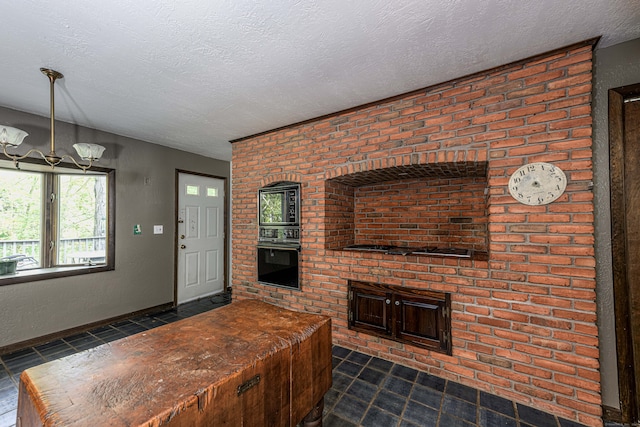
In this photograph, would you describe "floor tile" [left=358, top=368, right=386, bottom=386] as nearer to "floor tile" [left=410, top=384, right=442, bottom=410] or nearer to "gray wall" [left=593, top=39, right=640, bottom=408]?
"floor tile" [left=410, top=384, right=442, bottom=410]

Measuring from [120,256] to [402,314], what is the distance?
143 inches

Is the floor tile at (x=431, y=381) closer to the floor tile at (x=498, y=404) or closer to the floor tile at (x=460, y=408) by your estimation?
the floor tile at (x=460, y=408)

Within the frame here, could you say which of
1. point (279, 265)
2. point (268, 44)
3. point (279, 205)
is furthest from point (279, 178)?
point (268, 44)

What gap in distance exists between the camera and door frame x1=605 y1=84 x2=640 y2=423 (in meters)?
1.71

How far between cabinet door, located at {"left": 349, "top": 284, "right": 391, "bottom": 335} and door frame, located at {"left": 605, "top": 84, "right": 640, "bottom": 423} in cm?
153

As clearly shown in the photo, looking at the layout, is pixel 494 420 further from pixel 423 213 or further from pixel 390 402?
pixel 423 213

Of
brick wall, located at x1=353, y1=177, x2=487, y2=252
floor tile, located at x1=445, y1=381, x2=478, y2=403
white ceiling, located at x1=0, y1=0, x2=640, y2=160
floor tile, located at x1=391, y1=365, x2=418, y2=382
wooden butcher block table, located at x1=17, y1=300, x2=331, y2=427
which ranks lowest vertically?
floor tile, located at x1=391, y1=365, x2=418, y2=382

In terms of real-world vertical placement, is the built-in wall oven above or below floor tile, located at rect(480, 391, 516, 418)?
above

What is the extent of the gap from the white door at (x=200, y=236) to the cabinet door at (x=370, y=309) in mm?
2986

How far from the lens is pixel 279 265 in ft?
10.7

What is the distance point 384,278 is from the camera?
2547 mm

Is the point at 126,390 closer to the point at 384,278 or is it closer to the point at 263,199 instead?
the point at 384,278

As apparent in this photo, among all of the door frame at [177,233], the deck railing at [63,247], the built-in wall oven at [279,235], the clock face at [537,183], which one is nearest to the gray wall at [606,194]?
the clock face at [537,183]

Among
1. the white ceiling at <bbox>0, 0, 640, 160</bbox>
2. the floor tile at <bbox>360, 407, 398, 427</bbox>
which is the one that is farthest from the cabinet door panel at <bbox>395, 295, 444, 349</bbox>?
the white ceiling at <bbox>0, 0, 640, 160</bbox>
